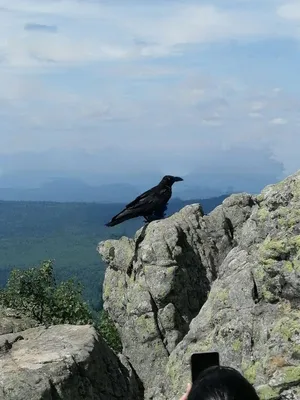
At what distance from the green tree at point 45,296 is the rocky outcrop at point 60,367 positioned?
16.7m

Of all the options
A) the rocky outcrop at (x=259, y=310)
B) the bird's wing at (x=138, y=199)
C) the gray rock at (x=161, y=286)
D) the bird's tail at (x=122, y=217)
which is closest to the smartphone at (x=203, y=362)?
the rocky outcrop at (x=259, y=310)

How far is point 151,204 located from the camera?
113 ft

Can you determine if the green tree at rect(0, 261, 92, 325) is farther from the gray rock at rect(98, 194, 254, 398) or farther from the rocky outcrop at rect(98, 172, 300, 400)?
the rocky outcrop at rect(98, 172, 300, 400)

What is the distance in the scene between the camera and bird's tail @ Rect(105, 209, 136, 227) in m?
32.8

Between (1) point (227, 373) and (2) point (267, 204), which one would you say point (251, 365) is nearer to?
(2) point (267, 204)

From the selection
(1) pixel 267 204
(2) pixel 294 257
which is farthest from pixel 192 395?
(1) pixel 267 204

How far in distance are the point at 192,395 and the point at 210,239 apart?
31.8 m

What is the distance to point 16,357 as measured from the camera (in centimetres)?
2422

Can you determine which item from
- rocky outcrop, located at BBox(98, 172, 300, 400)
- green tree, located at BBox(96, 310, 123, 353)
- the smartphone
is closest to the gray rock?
green tree, located at BBox(96, 310, 123, 353)

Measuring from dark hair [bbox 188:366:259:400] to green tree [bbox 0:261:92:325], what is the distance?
3899cm

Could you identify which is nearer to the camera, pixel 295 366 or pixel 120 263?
pixel 295 366

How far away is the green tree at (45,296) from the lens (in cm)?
4467

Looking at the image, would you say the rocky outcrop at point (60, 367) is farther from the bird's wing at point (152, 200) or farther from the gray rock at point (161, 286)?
the bird's wing at point (152, 200)

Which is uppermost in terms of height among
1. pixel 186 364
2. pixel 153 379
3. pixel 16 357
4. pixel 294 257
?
pixel 294 257
